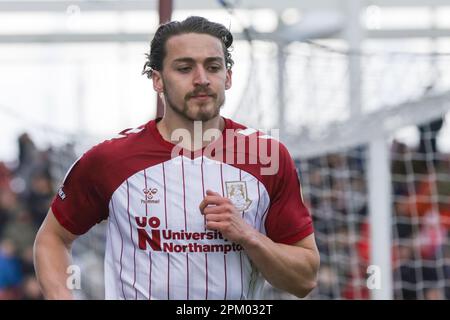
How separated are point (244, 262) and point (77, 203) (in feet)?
2.27

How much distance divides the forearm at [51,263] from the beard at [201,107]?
0.74 m

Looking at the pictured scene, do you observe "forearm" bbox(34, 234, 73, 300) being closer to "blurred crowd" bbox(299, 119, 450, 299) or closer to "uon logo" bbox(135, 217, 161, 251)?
"uon logo" bbox(135, 217, 161, 251)

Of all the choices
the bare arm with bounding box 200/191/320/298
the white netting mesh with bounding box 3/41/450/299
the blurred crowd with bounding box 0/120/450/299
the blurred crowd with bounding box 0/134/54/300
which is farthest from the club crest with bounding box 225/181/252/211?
the blurred crowd with bounding box 0/134/54/300

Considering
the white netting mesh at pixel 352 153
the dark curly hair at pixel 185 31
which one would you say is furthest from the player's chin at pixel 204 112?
the white netting mesh at pixel 352 153

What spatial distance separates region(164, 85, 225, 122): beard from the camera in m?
4.12

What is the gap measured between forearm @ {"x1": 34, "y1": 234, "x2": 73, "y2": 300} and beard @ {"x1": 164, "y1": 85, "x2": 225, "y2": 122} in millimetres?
742

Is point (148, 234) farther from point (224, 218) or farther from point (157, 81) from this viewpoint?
point (157, 81)

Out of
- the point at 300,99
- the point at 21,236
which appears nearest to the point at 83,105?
the point at 21,236

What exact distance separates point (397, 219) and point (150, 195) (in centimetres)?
565

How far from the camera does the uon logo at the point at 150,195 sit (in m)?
4.28

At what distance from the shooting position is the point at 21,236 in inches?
413

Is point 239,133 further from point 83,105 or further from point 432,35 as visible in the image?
point 83,105

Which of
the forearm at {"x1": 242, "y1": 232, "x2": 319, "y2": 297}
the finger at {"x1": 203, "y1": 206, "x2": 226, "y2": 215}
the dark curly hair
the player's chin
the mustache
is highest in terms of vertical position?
the dark curly hair
